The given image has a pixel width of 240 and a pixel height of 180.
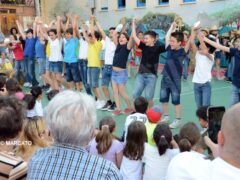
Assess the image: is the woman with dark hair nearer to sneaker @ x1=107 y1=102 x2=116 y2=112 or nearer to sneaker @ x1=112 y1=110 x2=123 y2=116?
sneaker @ x1=112 y1=110 x2=123 y2=116

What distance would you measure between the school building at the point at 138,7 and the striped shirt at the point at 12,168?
1333 centimetres

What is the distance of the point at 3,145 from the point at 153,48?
427 cm

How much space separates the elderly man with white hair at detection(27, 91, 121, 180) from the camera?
5.48 feet

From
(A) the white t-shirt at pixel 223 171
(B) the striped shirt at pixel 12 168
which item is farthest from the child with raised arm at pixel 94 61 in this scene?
(A) the white t-shirt at pixel 223 171

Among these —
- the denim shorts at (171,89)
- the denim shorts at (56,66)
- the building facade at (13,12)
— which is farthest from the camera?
the building facade at (13,12)

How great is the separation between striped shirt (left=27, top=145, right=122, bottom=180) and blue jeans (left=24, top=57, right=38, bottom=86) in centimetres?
796

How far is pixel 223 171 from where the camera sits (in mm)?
1397

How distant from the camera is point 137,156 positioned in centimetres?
328

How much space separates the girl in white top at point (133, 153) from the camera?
129 inches

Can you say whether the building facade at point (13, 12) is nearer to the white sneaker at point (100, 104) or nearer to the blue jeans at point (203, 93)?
the white sneaker at point (100, 104)

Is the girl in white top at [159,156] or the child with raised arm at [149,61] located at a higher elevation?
the child with raised arm at [149,61]

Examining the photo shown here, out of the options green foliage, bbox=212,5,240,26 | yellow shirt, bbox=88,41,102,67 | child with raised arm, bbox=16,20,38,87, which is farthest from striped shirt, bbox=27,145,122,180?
green foliage, bbox=212,5,240,26

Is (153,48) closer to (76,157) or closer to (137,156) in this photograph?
(137,156)

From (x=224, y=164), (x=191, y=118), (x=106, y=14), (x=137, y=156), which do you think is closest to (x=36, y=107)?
(x=137, y=156)
